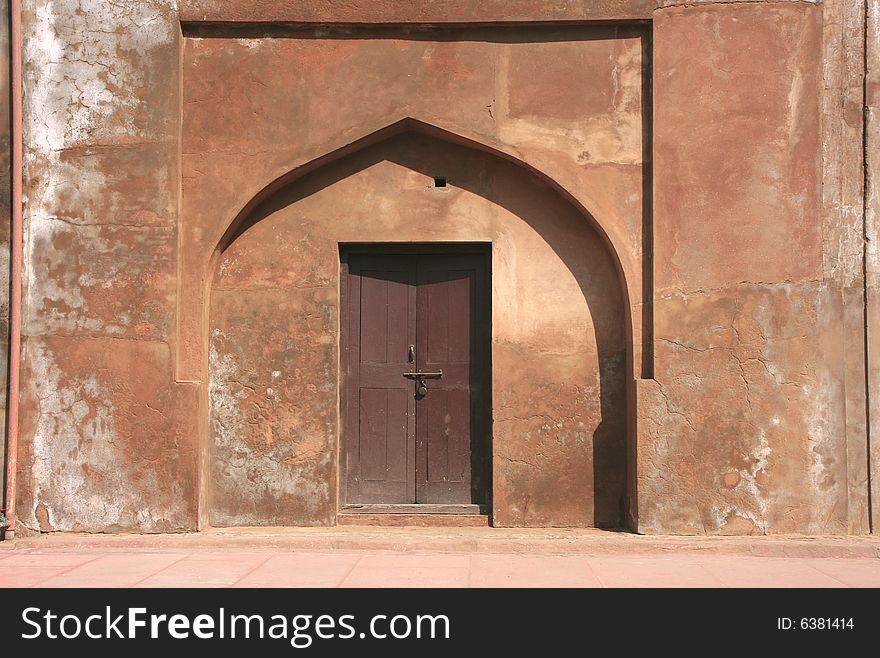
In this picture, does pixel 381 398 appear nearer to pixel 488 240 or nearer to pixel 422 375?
pixel 422 375

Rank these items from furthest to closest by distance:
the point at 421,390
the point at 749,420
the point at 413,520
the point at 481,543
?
the point at 421,390, the point at 413,520, the point at 749,420, the point at 481,543

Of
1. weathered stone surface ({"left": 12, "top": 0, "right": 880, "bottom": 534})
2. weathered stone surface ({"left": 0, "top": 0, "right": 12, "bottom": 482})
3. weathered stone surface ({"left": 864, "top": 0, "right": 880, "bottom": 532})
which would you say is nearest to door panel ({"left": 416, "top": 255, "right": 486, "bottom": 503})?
weathered stone surface ({"left": 12, "top": 0, "right": 880, "bottom": 534})

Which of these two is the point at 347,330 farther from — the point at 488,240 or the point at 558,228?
the point at 558,228

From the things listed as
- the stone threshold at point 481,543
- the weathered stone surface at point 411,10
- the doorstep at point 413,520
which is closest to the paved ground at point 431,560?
the stone threshold at point 481,543

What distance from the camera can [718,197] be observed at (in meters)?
6.34

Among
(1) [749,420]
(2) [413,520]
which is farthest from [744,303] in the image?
(2) [413,520]

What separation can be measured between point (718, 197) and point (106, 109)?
4524mm

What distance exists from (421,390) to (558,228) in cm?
164

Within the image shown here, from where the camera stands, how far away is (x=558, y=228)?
22.2ft

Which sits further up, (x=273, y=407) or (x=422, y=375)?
(x=422, y=375)

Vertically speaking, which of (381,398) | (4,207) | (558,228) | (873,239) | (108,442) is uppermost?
(4,207)

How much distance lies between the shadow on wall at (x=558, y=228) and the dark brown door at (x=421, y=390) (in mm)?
574

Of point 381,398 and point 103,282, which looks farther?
point 381,398

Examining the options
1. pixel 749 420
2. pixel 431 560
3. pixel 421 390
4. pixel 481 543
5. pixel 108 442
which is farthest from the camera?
pixel 421 390
